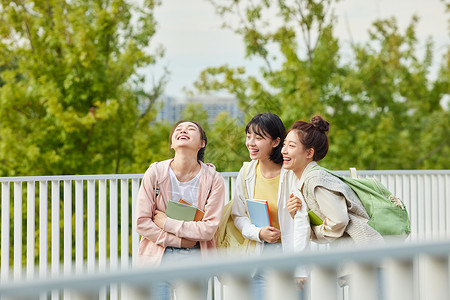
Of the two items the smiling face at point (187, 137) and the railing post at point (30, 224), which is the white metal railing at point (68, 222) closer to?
the railing post at point (30, 224)

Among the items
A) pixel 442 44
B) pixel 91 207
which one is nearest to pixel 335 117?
pixel 442 44

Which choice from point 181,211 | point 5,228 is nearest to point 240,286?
point 181,211

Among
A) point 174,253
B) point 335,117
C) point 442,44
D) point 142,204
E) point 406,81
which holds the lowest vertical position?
point 174,253

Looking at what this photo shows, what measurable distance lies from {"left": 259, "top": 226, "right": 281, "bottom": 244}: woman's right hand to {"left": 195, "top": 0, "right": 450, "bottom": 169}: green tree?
28.9 feet

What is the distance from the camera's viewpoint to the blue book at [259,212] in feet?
10.4

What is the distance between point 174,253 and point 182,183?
390 mm

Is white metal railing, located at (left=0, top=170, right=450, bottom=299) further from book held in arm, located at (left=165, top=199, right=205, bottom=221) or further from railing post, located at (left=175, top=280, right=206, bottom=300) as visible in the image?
railing post, located at (left=175, top=280, right=206, bottom=300)

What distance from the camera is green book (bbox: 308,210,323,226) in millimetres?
2980

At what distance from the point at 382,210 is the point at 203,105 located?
1246 cm

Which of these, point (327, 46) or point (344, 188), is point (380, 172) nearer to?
point (344, 188)

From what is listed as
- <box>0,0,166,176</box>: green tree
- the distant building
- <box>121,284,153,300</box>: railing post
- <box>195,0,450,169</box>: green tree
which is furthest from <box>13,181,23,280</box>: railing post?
the distant building

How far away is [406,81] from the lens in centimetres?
1434

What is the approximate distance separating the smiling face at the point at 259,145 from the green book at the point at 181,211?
479 millimetres

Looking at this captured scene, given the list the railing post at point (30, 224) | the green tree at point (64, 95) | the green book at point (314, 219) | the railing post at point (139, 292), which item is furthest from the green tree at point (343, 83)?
the railing post at point (139, 292)
